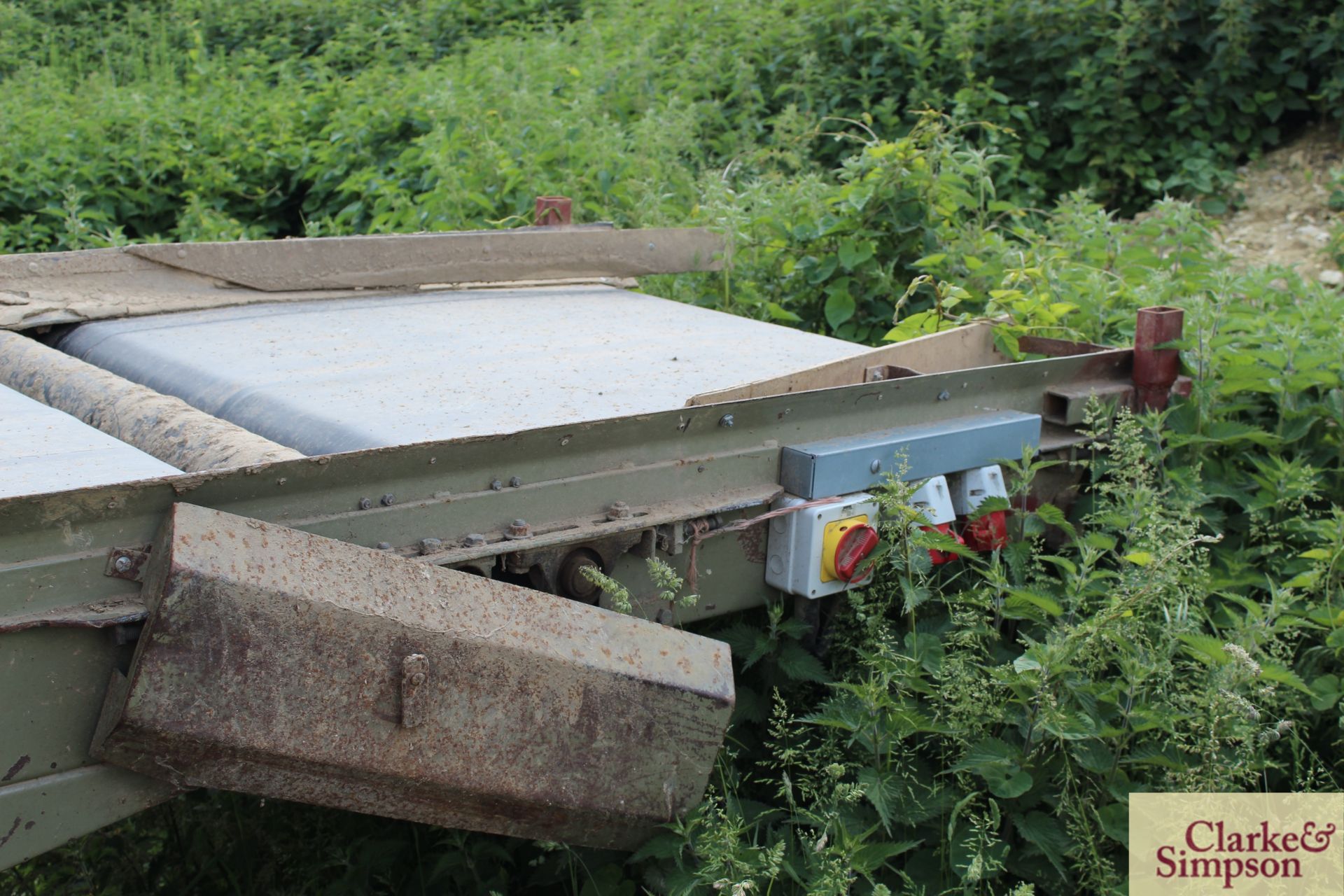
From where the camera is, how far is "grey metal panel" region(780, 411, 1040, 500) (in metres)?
2.27

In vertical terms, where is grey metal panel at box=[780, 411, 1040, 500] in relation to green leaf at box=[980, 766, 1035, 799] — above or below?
above

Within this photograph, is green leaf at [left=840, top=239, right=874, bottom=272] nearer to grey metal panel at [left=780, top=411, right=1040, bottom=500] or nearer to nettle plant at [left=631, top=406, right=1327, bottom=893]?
grey metal panel at [left=780, top=411, right=1040, bottom=500]

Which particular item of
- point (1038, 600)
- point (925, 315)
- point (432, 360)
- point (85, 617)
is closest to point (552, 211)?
point (925, 315)

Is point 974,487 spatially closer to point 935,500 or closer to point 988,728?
point 935,500

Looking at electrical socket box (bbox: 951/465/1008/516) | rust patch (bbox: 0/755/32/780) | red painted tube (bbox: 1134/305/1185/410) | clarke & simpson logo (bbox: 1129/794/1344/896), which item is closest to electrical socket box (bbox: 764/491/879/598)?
electrical socket box (bbox: 951/465/1008/516)

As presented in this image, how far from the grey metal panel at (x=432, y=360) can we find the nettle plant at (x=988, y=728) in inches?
22.5

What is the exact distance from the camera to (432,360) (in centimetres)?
269

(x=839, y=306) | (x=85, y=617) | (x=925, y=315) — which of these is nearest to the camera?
(x=85, y=617)

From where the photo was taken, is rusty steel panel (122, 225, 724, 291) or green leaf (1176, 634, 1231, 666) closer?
green leaf (1176, 634, 1231, 666)

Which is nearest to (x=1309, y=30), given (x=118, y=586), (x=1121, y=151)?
(x=1121, y=151)

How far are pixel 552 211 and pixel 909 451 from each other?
6.81 ft

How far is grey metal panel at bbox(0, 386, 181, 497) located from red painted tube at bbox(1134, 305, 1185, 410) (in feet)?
7.06

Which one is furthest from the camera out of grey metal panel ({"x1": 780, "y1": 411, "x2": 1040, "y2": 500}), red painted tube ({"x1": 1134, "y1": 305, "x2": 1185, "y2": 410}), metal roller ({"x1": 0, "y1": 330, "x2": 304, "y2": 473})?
red painted tube ({"x1": 1134, "y1": 305, "x2": 1185, "y2": 410})

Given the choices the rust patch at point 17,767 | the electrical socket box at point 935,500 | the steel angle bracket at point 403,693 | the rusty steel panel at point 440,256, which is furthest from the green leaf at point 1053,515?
the rust patch at point 17,767
